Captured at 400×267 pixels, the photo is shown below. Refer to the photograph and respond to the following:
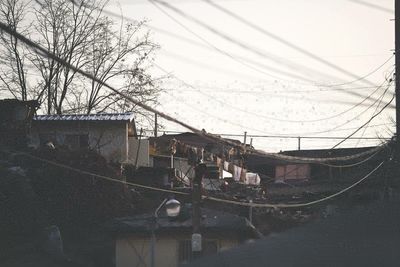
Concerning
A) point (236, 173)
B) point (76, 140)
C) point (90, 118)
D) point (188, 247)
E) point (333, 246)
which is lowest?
point (188, 247)

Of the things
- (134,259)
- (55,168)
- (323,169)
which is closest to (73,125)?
(55,168)

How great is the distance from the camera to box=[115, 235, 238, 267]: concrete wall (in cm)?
2138

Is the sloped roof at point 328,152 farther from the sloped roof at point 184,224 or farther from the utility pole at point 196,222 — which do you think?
the utility pole at point 196,222

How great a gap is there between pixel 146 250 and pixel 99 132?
13.4 m

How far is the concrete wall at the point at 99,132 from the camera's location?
110ft

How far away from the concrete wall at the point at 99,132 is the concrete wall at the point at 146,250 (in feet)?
38.7

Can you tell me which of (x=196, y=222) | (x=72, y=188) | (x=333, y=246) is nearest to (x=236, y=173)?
(x=72, y=188)

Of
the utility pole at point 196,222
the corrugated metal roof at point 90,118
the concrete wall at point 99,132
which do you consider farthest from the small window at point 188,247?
the corrugated metal roof at point 90,118

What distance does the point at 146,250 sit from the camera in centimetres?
2191

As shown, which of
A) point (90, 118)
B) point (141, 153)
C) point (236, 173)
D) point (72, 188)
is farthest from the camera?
point (236, 173)

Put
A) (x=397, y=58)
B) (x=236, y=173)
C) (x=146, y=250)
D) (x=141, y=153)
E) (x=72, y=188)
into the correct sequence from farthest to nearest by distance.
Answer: (x=236, y=173) < (x=141, y=153) < (x=72, y=188) < (x=146, y=250) < (x=397, y=58)

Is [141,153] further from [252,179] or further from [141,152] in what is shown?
[252,179]

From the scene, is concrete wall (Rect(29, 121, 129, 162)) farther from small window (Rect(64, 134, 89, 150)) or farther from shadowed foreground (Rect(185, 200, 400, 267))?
shadowed foreground (Rect(185, 200, 400, 267))

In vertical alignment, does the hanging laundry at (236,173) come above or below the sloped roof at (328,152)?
below
